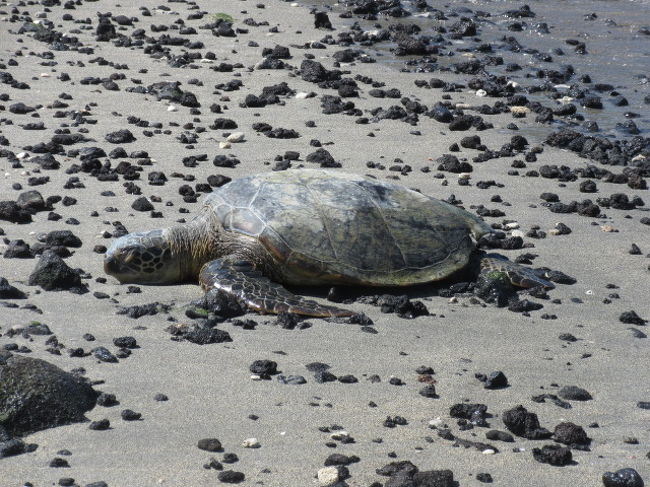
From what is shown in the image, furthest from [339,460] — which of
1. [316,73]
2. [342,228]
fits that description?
[316,73]

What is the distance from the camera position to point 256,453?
4.76 meters

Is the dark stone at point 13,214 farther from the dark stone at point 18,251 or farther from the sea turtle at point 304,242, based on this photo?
the sea turtle at point 304,242

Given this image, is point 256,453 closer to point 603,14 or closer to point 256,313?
point 256,313

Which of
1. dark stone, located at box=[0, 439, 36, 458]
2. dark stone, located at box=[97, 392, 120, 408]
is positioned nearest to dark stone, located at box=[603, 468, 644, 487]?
dark stone, located at box=[97, 392, 120, 408]

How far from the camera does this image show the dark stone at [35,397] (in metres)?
4.79

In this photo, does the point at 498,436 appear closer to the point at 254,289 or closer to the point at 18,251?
the point at 254,289

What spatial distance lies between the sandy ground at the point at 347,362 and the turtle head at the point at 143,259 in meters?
0.13

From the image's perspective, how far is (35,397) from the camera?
486cm

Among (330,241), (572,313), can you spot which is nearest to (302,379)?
(330,241)

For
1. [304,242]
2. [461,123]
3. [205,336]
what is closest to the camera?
[205,336]

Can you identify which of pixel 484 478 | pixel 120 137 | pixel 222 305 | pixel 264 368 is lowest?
pixel 120 137

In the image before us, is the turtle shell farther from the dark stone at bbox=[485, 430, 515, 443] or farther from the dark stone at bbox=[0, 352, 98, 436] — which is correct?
the dark stone at bbox=[0, 352, 98, 436]

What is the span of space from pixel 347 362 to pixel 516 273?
1.92 metres

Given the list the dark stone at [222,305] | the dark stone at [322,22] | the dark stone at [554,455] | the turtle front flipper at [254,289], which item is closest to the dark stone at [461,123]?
the turtle front flipper at [254,289]
